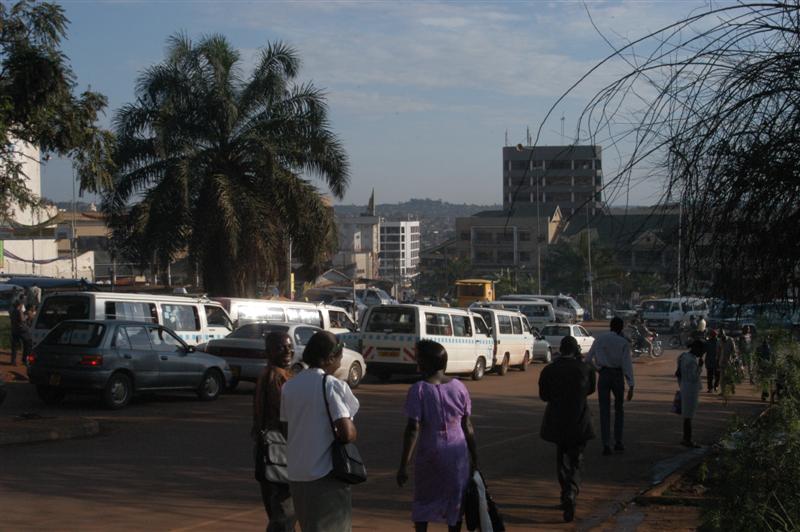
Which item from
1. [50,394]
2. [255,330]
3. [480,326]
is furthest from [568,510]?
[480,326]

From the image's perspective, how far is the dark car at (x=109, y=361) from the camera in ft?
56.7

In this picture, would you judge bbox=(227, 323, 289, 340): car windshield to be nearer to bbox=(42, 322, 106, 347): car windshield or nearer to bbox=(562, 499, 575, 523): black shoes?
bbox=(42, 322, 106, 347): car windshield

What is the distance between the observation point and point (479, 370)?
Result: 27.9m

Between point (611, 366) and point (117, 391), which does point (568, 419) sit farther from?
point (117, 391)

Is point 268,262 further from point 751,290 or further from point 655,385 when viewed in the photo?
point 751,290

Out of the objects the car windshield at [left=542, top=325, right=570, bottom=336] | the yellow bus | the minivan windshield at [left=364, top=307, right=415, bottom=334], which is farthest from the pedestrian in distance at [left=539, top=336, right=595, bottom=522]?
the yellow bus

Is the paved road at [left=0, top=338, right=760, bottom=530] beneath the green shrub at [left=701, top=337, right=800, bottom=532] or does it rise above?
beneath

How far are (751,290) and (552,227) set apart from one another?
79.2 metres

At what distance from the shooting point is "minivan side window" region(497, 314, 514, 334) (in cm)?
3045

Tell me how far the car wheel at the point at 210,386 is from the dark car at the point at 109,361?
1.30 ft

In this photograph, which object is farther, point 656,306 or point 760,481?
point 656,306

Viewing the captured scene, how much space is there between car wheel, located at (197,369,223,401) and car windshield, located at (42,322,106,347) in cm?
265

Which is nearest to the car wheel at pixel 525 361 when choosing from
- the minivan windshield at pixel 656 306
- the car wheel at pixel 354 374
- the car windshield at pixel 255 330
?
the car wheel at pixel 354 374

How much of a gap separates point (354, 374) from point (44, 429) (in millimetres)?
9633
